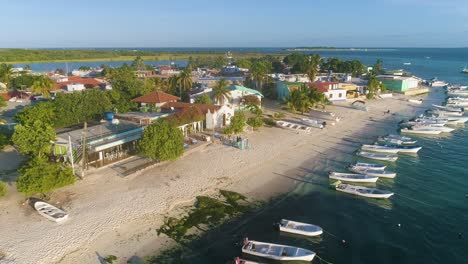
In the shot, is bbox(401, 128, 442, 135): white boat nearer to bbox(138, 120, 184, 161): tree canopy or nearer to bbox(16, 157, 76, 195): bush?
bbox(138, 120, 184, 161): tree canopy

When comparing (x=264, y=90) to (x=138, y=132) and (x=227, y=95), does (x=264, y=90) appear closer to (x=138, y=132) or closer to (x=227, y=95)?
(x=227, y=95)

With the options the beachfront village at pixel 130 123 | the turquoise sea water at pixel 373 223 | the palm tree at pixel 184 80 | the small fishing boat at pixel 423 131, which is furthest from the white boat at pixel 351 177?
the palm tree at pixel 184 80

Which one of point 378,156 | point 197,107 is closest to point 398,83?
point 378,156

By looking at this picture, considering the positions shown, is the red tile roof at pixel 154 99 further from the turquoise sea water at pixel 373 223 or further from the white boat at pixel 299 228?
the white boat at pixel 299 228

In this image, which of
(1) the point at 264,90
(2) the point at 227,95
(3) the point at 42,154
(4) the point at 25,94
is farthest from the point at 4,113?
(1) the point at 264,90

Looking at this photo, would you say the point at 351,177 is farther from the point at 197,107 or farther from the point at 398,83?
the point at 398,83

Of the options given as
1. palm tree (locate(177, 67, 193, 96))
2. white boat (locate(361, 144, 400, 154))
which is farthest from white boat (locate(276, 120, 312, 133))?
palm tree (locate(177, 67, 193, 96))
